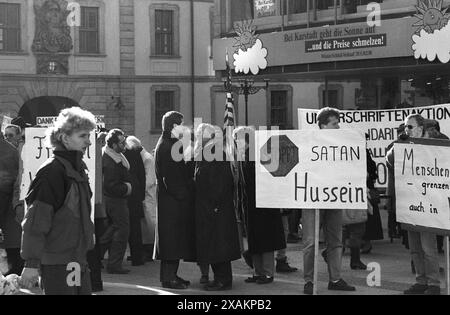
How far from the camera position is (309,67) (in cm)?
1773

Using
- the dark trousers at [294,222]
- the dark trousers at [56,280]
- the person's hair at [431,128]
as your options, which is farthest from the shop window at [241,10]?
the dark trousers at [56,280]

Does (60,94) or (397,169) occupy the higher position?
(60,94)

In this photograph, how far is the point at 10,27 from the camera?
35.9 meters

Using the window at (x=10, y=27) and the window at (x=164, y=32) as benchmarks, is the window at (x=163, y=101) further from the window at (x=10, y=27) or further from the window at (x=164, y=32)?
the window at (x=10, y=27)

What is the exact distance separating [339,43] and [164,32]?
73.4 ft

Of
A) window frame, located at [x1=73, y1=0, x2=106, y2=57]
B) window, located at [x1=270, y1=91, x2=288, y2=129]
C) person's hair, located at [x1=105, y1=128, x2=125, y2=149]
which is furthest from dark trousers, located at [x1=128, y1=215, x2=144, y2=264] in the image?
window, located at [x1=270, y1=91, x2=288, y2=129]

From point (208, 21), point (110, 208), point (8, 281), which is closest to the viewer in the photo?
point (8, 281)

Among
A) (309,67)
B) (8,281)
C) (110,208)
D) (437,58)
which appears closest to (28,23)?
(309,67)

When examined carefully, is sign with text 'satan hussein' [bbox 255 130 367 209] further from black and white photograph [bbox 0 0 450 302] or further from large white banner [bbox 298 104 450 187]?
large white banner [bbox 298 104 450 187]

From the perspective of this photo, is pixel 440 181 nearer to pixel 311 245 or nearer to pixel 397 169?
pixel 397 169

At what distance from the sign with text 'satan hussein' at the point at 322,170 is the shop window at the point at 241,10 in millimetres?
10893

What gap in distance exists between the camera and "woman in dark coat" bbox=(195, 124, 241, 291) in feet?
30.9

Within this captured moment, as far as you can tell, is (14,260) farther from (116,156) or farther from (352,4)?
(352,4)

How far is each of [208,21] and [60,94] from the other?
286 inches
